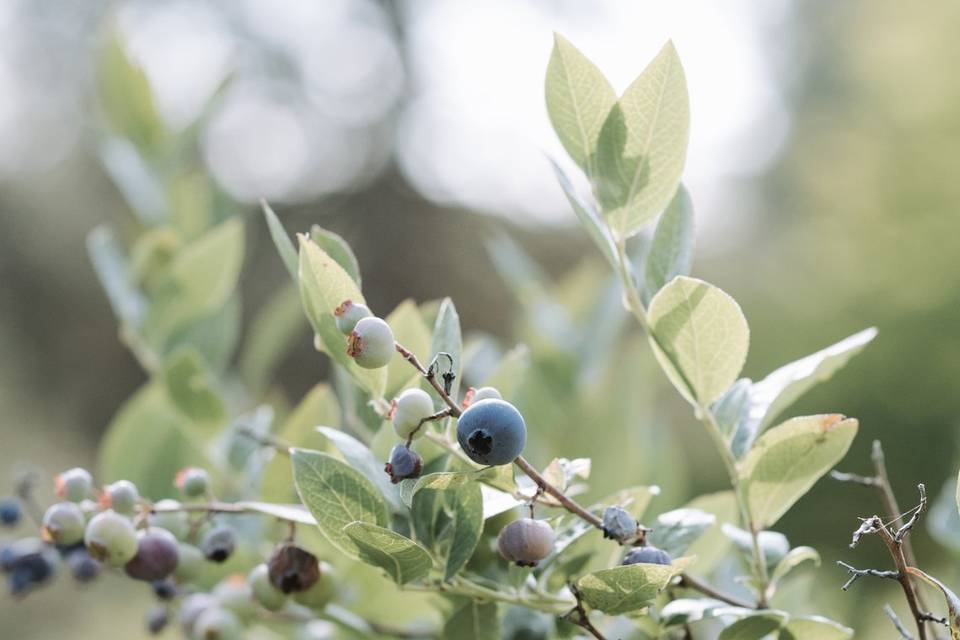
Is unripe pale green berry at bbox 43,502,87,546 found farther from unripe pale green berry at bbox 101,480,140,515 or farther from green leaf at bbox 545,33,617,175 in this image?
green leaf at bbox 545,33,617,175

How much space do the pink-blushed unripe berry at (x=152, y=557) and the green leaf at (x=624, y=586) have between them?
0.18 m

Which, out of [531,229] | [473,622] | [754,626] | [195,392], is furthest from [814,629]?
[531,229]

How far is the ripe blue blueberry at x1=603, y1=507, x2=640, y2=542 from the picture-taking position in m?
0.28

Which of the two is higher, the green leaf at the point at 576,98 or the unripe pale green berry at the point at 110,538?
the green leaf at the point at 576,98

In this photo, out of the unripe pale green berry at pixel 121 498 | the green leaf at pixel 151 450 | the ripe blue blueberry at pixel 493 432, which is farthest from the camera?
the green leaf at pixel 151 450

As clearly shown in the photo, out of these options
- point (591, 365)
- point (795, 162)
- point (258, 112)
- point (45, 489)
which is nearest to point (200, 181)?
point (591, 365)

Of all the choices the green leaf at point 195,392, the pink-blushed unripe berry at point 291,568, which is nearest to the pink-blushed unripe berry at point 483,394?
the pink-blushed unripe berry at point 291,568

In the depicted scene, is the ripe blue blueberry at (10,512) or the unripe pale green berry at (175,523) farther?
the ripe blue blueberry at (10,512)

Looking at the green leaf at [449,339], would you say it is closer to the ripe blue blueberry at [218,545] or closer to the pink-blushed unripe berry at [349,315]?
the pink-blushed unripe berry at [349,315]

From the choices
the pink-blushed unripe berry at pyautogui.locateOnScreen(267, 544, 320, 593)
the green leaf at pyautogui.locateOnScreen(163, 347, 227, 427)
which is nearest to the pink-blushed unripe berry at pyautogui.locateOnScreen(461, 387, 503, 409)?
the pink-blushed unripe berry at pyautogui.locateOnScreen(267, 544, 320, 593)

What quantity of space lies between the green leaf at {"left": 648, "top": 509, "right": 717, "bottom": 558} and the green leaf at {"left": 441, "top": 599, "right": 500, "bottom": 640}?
0.07 m

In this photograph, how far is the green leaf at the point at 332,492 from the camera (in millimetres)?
298

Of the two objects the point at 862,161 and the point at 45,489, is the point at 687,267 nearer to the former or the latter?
the point at 45,489

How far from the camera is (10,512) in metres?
0.58
